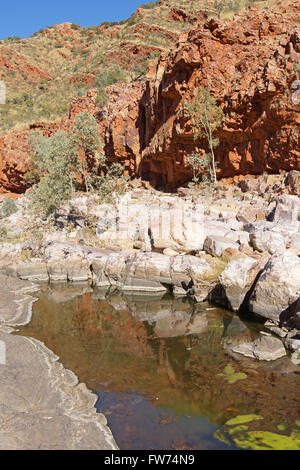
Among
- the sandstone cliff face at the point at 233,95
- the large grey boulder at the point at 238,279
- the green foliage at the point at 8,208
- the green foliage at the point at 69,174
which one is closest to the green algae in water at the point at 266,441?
the large grey boulder at the point at 238,279

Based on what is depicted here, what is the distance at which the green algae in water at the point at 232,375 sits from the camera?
8.26 metres

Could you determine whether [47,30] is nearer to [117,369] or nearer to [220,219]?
[220,219]

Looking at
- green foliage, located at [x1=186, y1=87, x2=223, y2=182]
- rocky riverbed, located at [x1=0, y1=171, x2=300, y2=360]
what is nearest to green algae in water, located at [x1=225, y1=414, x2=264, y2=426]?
rocky riverbed, located at [x1=0, y1=171, x2=300, y2=360]

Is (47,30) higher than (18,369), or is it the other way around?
(47,30)

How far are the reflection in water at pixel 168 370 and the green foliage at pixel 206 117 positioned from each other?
17.4 meters

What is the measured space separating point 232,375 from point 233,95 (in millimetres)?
24263

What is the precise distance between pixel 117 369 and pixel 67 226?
1595cm

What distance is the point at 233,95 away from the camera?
2781 centimetres

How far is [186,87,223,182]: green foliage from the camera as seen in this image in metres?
28.2

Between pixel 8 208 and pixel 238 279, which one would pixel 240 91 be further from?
pixel 8 208

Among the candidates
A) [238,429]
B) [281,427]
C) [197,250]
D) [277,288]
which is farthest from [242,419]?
[197,250]
